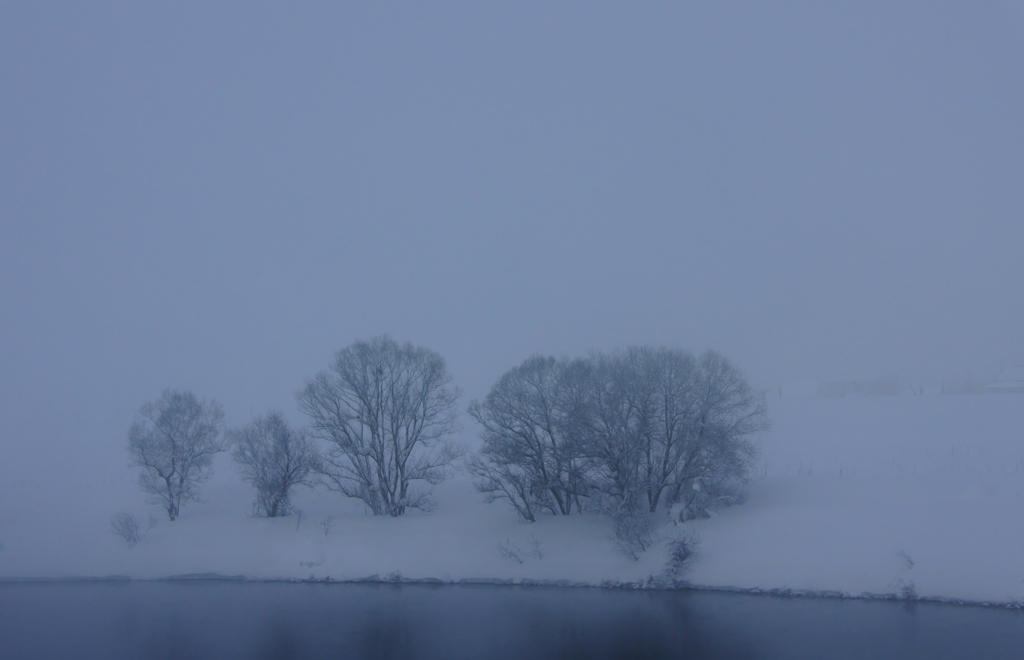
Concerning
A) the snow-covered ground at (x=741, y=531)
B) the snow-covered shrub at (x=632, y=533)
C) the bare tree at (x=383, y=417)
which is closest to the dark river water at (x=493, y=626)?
the snow-covered ground at (x=741, y=531)

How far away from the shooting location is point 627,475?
3253cm

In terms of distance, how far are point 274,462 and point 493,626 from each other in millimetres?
18437

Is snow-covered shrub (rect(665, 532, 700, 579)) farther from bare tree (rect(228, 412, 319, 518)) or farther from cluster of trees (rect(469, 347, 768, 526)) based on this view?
bare tree (rect(228, 412, 319, 518))

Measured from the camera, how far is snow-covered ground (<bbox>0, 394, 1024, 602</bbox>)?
26.5 m

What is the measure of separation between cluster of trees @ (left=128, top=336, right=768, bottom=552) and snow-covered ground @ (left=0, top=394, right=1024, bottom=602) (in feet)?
4.99

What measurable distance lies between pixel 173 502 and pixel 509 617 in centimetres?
2345

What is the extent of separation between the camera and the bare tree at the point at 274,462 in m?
38.7

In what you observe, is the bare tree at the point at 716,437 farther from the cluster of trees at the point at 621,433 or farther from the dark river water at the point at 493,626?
the dark river water at the point at 493,626

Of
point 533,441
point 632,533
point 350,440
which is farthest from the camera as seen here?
point 350,440

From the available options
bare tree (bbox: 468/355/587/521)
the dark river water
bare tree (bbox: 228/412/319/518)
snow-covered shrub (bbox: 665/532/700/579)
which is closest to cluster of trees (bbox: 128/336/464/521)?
bare tree (bbox: 228/412/319/518)

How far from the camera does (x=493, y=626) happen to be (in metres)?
25.2

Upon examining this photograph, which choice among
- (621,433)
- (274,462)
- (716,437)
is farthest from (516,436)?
(274,462)

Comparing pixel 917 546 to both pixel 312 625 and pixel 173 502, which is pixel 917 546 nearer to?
pixel 312 625

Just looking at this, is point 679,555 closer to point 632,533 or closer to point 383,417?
point 632,533
